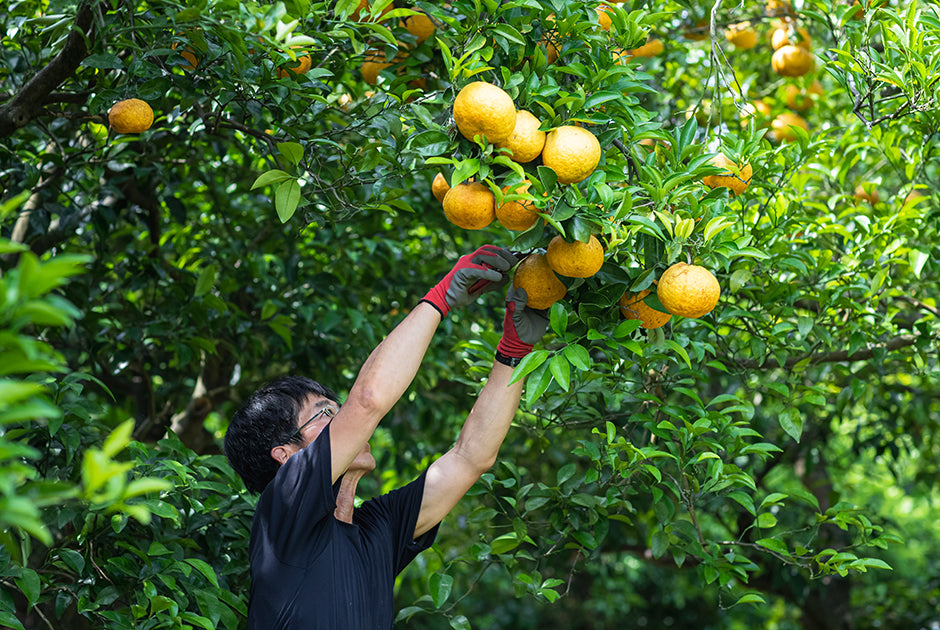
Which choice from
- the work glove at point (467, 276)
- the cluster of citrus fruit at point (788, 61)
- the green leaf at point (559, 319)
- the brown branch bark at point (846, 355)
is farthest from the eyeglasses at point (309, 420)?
the cluster of citrus fruit at point (788, 61)

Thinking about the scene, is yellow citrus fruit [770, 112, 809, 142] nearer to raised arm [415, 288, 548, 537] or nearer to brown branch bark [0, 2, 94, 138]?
raised arm [415, 288, 548, 537]

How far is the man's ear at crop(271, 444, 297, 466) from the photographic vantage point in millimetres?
1783

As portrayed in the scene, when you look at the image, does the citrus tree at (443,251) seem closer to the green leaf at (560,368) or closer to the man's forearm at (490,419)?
the green leaf at (560,368)

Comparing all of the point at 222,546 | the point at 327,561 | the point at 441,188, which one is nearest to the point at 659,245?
the point at 441,188

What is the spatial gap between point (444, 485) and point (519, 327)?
464 millimetres

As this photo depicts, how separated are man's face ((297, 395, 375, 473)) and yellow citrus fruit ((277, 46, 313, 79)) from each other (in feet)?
2.36

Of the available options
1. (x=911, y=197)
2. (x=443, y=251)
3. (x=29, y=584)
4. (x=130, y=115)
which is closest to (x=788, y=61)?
(x=911, y=197)

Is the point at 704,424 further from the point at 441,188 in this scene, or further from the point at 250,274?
the point at 250,274

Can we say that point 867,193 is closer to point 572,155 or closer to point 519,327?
point 519,327

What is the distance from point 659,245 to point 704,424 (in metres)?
0.47

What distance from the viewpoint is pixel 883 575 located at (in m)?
5.53

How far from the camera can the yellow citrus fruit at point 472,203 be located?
1390mm

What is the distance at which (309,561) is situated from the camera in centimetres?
164

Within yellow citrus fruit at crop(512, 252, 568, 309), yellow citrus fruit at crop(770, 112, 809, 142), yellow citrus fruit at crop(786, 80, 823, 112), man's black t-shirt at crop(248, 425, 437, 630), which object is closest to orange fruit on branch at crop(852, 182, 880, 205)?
yellow citrus fruit at crop(770, 112, 809, 142)
